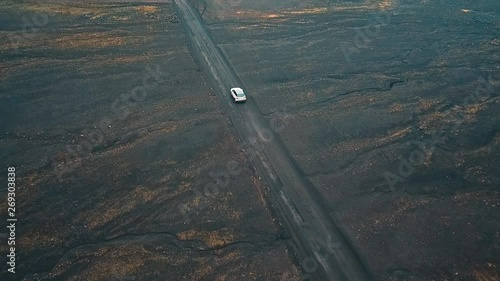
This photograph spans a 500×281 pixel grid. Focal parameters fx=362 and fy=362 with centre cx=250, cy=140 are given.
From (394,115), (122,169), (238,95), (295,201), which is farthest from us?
(238,95)

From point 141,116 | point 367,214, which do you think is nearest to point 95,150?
point 141,116

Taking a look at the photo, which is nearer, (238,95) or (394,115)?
(394,115)

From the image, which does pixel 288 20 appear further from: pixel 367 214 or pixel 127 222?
pixel 127 222

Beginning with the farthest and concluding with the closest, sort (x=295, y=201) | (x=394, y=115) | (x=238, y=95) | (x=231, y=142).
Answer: (x=238, y=95)
(x=394, y=115)
(x=231, y=142)
(x=295, y=201)

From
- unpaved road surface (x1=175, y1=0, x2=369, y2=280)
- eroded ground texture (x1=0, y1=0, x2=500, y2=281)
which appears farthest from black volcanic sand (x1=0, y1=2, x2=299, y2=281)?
unpaved road surface (x1=175, y1=0, x2=369, y2=280)

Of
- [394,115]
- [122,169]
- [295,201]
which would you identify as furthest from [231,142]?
[394,115]

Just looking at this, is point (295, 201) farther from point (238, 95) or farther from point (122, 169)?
point (238, 95)

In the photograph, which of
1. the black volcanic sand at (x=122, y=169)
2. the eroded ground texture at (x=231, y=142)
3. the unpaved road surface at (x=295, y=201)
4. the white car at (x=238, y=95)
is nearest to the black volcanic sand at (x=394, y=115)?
the eroded ground texture at (x=231, y=142)
